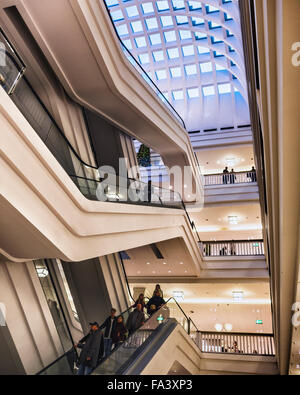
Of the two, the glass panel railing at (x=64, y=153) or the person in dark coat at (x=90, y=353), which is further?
the person in dark coat at (x=90, y=353)

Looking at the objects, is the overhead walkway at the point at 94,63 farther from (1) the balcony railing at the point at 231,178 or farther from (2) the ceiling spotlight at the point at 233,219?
(2) the ceiling spotlight at the point at 233,219

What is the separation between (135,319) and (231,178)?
13.2 meters

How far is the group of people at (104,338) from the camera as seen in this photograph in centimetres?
589

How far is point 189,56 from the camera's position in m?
27.2

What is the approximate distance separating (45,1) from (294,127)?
20.8 feet


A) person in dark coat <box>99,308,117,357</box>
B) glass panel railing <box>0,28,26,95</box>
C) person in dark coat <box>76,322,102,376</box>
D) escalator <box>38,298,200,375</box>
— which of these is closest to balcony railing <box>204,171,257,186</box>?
escalator <box>38,298,200,375</box>

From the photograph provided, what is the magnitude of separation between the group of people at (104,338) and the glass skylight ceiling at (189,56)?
1923 cm

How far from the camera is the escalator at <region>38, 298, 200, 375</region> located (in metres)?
5.48

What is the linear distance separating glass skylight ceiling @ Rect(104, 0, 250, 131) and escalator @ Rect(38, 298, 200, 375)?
18493 millimetres

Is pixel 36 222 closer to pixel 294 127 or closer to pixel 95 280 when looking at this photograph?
pixel 294 127

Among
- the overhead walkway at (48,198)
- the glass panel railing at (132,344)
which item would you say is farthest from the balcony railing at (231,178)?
the overhead walkway at (48,198)

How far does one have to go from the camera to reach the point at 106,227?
271 inches

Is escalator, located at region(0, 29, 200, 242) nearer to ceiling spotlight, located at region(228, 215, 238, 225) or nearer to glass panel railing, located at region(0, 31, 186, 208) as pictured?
glass panel railing, located at region(0, 31, 186, 208)

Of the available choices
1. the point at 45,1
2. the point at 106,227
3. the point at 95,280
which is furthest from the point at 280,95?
the point at 95,280
